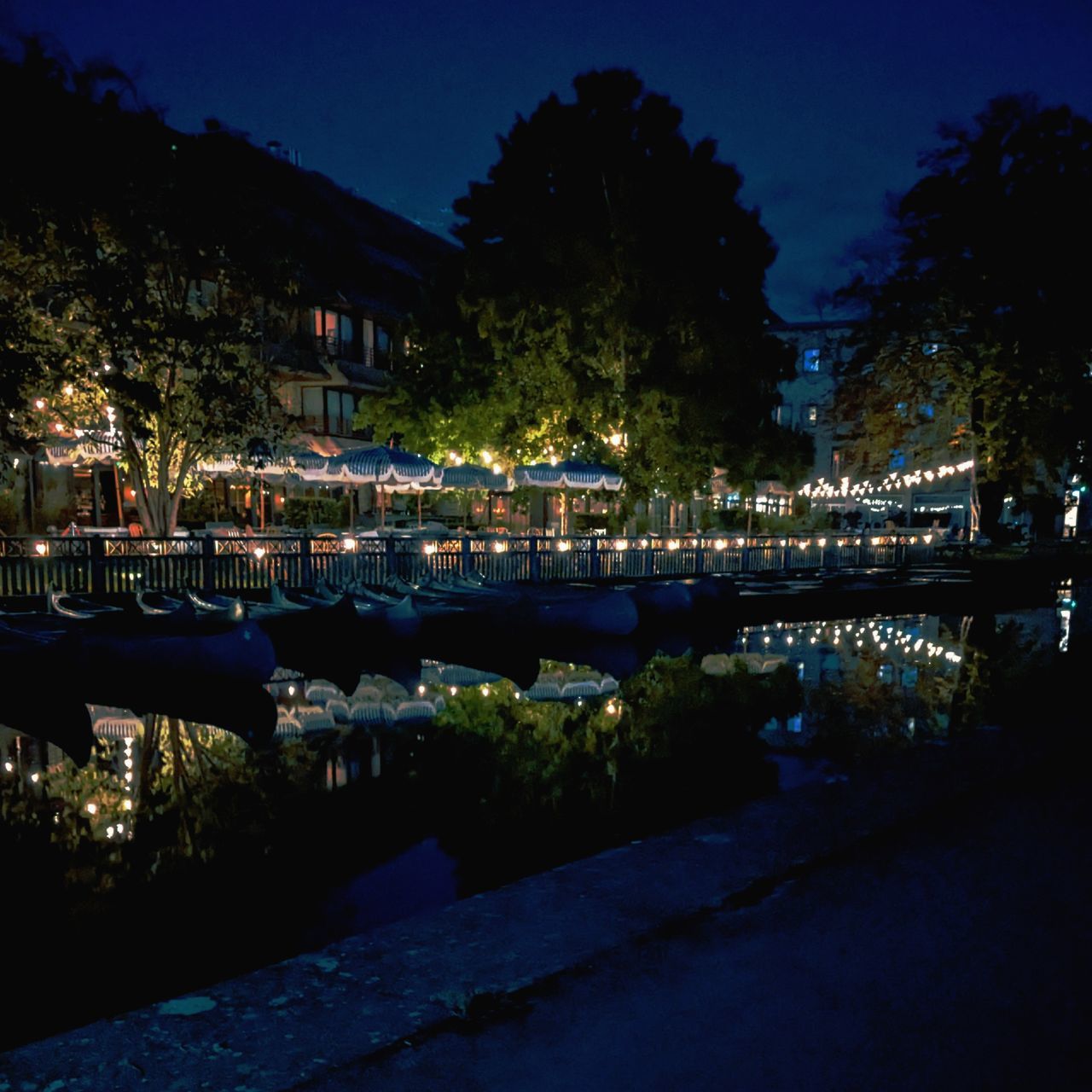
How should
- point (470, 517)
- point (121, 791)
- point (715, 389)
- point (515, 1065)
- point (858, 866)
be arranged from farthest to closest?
point (470, 517) → point (715, 389) → point (121, 791) → point (858, 866) → point (515, 1065)

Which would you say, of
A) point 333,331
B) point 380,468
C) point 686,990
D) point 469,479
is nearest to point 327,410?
point 333,331

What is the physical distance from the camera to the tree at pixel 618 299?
84.1 ft

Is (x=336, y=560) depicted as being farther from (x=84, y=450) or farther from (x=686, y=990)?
(x=686, y=990)

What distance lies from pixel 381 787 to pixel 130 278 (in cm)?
1479

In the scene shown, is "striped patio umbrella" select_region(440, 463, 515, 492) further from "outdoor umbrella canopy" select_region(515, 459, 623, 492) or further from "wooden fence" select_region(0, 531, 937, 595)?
"wooden fence" select_region(0, 531, 937, 595)

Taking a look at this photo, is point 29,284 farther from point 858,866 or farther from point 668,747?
point 858,866

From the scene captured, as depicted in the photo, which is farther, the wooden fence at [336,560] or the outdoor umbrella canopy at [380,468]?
the outdoor umbrella canopy at [380,468]

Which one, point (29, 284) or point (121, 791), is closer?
point (121, 791)

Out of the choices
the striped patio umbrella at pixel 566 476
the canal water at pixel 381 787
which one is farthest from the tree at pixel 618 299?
the canal water at pixel 381 787

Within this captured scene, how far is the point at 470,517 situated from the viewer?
4225 cm

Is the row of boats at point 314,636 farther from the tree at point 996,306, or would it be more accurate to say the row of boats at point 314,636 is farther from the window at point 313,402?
the window at point 313,402

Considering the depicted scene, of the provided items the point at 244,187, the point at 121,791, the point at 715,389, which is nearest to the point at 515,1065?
the point at 121,791

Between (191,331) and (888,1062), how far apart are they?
18489mm

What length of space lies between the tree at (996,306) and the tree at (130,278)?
21.8 meters
